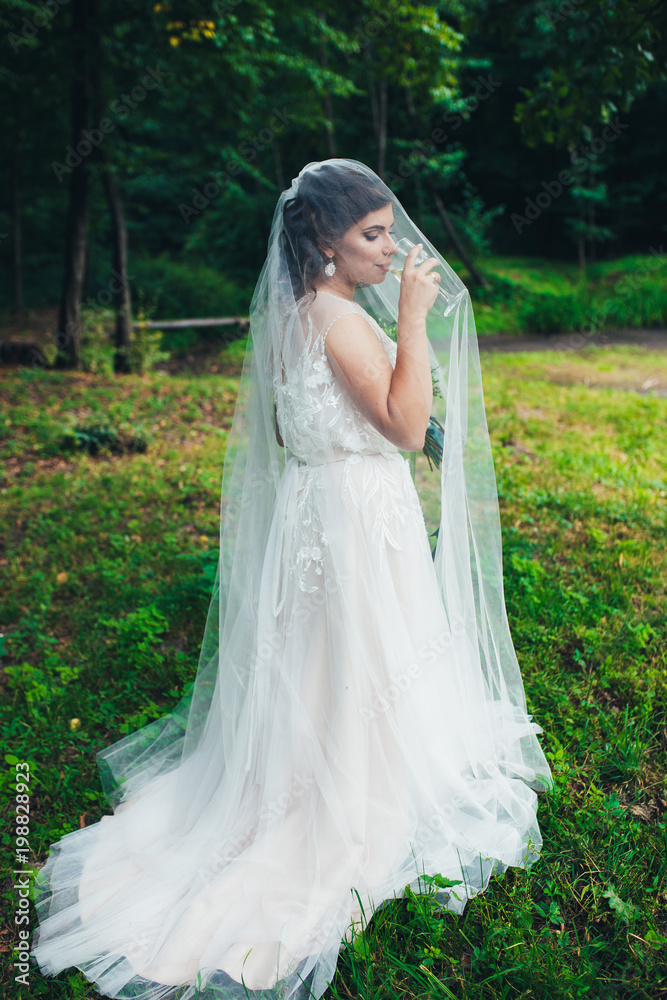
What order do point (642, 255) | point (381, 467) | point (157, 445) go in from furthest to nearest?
point (642, 255) → point (157, 445) → point (381, 467)

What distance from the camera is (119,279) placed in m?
8.84

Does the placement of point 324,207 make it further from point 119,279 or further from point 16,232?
point 16,232

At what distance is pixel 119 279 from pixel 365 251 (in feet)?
25.6

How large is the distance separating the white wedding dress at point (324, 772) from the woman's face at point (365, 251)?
0.33 ft

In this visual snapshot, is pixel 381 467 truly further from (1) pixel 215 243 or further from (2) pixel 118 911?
(1) pixel 215 243

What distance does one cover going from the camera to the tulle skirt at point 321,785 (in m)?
1.89

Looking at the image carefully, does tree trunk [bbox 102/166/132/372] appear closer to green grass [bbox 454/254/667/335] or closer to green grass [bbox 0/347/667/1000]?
green grass [bbox 0/347/667/1000]

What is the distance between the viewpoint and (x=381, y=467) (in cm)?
215

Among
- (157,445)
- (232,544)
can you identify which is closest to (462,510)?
(232,544)

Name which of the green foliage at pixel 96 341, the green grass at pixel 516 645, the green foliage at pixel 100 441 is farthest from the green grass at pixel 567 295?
the green foliage at pixel 100 441

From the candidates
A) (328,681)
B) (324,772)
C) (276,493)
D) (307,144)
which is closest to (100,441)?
(276,493)

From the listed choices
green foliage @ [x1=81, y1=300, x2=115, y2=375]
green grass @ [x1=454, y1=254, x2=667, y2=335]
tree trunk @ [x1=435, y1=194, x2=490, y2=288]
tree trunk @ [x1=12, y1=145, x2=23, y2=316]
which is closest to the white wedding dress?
green foliage @ [x1=81, y1=300, x2=115, y2=375]

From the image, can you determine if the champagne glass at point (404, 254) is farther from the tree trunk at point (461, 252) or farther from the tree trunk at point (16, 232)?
the tree trunk at point (16, 232)

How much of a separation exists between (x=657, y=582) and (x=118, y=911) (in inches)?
112
